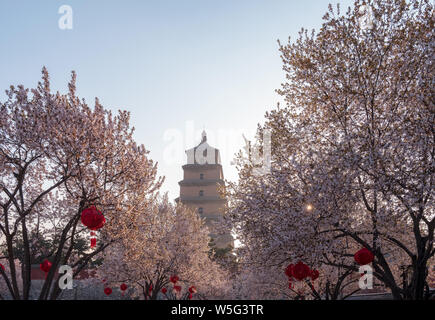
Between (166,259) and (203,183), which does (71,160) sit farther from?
(203,183)

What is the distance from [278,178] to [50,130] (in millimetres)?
7997

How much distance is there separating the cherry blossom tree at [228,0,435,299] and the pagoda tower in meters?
66.8

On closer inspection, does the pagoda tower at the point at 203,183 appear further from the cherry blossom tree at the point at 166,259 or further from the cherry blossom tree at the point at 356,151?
the cherry blossom tree at the point at 356,151

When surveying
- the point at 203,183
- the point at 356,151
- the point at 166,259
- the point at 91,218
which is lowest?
the point at 166,259

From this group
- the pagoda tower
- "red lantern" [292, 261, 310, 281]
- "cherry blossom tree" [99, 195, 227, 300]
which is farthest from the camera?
the pagoda tower

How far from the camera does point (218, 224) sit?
15.8 metres

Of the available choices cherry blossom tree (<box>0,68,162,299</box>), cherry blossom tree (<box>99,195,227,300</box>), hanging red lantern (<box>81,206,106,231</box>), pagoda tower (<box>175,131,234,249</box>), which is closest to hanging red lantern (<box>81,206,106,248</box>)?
hanging red lantern (<box>81,206,106,231</box>)

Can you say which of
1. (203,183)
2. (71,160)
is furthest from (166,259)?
(203,183)

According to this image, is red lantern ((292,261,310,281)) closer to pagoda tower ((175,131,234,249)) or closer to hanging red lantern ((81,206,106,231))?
hanging red lantern ((81,206,106,231))

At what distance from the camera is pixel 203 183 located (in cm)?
8319

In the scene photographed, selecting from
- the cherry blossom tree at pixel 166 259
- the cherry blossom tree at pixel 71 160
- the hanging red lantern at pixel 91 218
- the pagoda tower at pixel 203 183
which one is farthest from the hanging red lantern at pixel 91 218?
the pagoda tower at pixel 203 183

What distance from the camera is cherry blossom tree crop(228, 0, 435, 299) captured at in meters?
11.3

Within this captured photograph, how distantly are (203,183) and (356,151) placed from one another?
2833 inches

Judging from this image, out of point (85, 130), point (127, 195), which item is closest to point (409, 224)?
point (127, 195)
